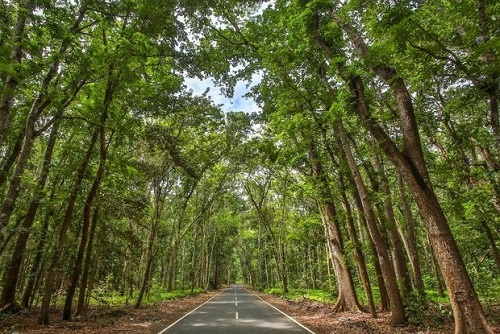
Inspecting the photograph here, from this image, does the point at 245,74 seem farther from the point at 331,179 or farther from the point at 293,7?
the point at 331,179

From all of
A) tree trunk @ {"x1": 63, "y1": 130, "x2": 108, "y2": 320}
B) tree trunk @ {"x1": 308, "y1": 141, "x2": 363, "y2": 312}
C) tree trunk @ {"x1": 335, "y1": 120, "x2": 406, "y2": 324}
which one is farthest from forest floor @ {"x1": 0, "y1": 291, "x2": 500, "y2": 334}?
tree trunk @ {"x1": 308, "y1": 141, "x2": 363, "y2": 312}

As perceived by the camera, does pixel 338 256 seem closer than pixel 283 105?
No

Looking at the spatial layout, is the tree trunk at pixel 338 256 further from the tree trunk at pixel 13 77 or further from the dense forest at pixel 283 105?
the tree trunk at pixel 13 77

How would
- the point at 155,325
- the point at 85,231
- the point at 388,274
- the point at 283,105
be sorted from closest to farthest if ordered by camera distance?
1. the point at 388,274
2. the point at 85,231
3. the point at 155,325
4. the point at 283,105

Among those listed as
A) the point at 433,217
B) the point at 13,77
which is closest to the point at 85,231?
the point at 13,77

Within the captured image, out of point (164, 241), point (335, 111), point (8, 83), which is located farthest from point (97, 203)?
point (164, 241)

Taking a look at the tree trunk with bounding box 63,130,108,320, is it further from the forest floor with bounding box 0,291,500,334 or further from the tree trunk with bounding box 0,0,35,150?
the tree trunk with bounding box 0,0,35,150

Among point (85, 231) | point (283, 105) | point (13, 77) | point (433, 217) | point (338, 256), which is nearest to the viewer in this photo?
point (13, 77)

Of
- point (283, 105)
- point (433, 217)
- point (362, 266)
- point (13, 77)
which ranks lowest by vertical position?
point (362, 266)

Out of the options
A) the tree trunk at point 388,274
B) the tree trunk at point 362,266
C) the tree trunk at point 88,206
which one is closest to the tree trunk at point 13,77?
the tree trunk at point 88,206

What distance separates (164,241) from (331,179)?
1238 inches

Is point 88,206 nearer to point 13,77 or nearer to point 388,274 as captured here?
point 13,77

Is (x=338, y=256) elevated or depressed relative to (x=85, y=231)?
depressed

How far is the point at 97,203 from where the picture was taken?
13070mm
